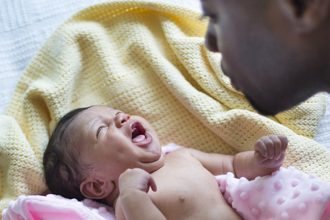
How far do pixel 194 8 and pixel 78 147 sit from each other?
0.47 metres

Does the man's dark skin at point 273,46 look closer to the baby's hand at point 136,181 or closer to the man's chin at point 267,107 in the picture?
the man's chin at point 267,107

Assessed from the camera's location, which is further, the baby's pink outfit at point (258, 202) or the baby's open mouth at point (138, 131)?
the baby's open mouth at point (138, 131)

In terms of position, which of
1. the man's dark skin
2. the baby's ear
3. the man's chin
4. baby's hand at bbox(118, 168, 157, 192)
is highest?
the man's dark skin

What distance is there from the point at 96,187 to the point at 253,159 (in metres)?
0.30

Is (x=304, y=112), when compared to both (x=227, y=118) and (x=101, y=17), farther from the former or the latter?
(x=101, y=17)

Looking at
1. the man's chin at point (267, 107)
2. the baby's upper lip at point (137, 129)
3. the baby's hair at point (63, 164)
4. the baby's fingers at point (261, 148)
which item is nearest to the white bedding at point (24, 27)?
the baby's hair at point (63, 164)

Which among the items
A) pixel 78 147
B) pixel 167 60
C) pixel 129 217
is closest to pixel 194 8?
pixel 167 60

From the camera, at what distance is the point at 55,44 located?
1.38 meters

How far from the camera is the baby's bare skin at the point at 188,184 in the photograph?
100 centimetres

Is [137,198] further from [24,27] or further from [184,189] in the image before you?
[24,27]

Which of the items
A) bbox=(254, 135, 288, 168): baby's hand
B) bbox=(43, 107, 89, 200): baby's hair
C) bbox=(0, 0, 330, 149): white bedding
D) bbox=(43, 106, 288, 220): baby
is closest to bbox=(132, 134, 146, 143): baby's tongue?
bbox=(43, 106, 288, 220): baby

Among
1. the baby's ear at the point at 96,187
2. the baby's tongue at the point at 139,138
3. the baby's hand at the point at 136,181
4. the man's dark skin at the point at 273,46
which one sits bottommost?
the baby's ear at the point at 96,187

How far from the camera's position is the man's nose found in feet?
3.87

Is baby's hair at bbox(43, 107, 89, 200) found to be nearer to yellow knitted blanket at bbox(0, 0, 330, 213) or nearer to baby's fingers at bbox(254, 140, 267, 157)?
yellow knitted blanket at bbox(0, 0, 330, 213)
